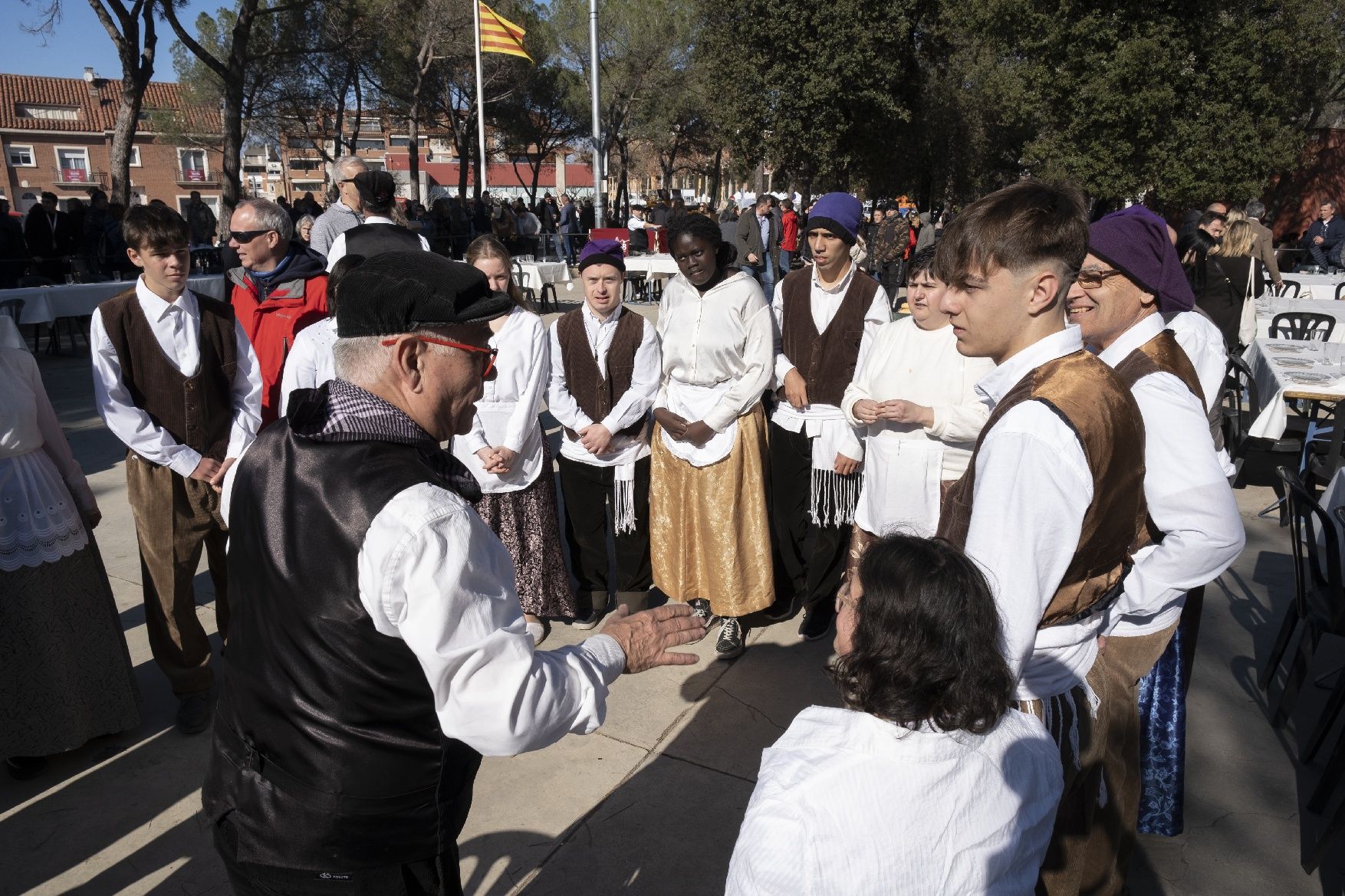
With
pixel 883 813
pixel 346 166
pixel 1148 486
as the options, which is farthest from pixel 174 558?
pixel 1148 486

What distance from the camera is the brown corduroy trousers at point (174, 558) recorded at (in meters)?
3.48

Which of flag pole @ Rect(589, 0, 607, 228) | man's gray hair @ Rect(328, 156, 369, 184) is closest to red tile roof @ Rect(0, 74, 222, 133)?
flag pole @ Rect(589, 0, 607, 228)

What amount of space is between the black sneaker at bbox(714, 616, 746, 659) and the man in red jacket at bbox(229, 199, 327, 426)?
7.40ft

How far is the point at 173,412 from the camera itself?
3.43 meters

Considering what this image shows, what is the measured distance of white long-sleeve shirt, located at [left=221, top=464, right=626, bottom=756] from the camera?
4.56 ft

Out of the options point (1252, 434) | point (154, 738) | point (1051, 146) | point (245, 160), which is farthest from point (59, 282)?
point (245, 160)

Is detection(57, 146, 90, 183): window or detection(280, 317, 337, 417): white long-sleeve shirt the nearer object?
detection(280, 317, 337, 417): white long-sleeve shirt

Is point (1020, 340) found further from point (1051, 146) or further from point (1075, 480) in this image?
point (1051, 146)

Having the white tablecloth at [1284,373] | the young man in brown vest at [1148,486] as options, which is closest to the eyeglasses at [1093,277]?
the young man in brown vest at [1148,486]

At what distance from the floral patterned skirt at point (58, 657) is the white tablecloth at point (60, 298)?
8198 millimetres

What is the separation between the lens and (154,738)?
353 cm

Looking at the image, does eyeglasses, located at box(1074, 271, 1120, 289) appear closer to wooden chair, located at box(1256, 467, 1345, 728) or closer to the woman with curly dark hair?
the woman with curly dark hair

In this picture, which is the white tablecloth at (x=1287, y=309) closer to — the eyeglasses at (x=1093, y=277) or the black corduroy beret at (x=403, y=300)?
the eyeglasses at (x=1093, y=277)

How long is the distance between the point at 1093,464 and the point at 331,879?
1568 mm
